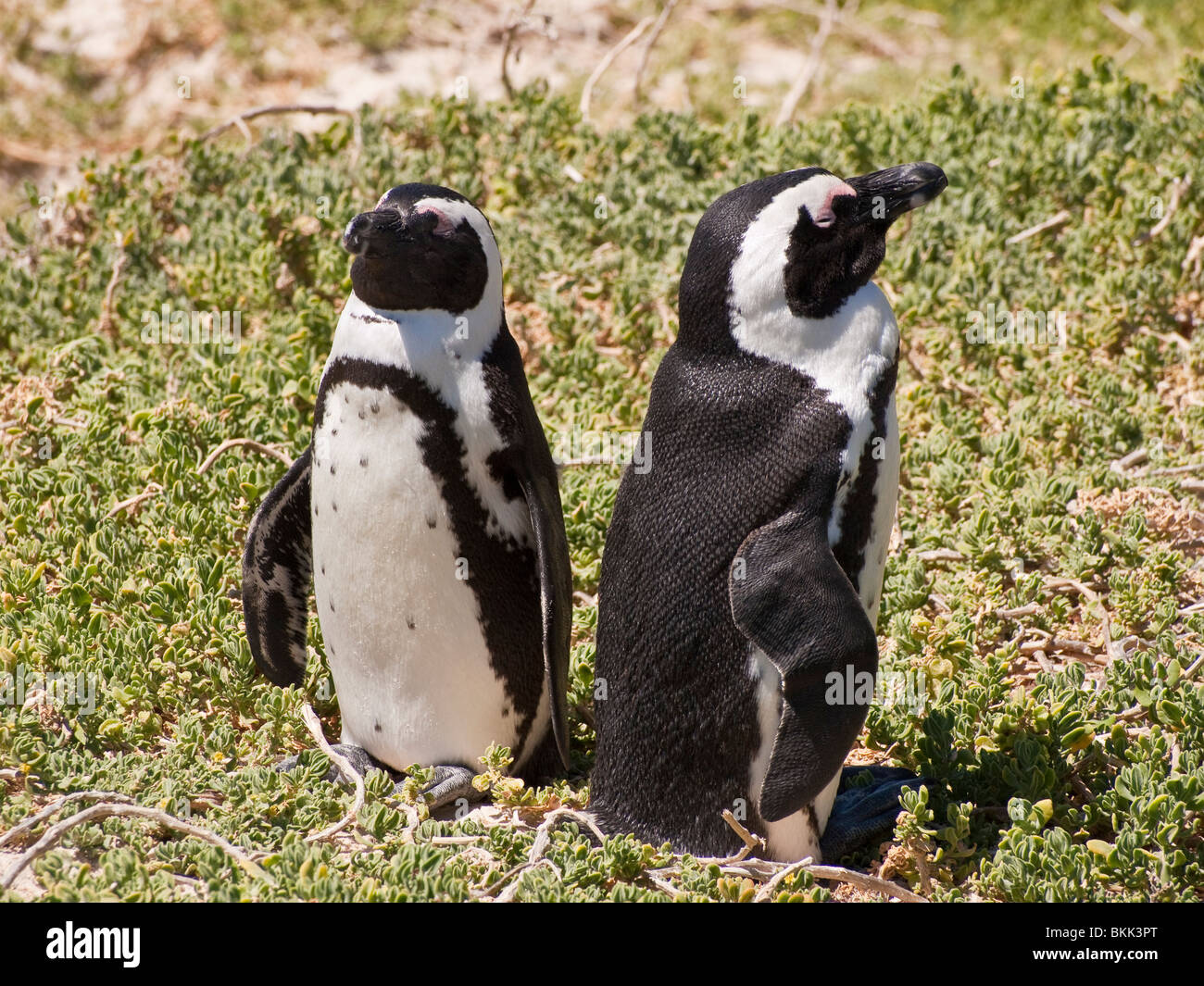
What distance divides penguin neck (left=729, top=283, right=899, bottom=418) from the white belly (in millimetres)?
702

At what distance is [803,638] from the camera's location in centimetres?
251

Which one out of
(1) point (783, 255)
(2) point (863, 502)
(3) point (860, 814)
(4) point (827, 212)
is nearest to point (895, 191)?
(4) point (827, 212)

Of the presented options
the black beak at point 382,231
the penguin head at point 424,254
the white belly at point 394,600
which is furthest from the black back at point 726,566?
the black beak at point 382,231

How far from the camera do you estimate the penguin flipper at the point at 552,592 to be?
290 cm

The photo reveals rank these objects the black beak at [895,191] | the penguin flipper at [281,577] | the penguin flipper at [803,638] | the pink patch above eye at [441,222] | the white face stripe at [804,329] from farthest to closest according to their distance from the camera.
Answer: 1. the penguin flipper at [281,577]
2. the pink patch above eye at [441,222]
3. the black beak at [895,191]
4. the white face stripe at [804,329]
5. the penguin flipper at [803,638]

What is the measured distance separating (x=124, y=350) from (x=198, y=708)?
176 centimetres

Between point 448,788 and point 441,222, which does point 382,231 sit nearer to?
point 441,222

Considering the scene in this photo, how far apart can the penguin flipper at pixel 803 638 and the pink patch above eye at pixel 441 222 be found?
0.88 m

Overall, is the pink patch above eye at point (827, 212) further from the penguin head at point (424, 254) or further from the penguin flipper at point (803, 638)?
the penguin head at point (424, 254)

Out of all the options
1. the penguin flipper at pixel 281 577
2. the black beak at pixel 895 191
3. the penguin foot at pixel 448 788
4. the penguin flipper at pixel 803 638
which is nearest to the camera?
the penguin flipper at pixel 803 638

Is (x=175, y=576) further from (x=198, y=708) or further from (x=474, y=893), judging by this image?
(x=474, y=893)

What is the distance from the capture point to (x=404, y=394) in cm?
286
